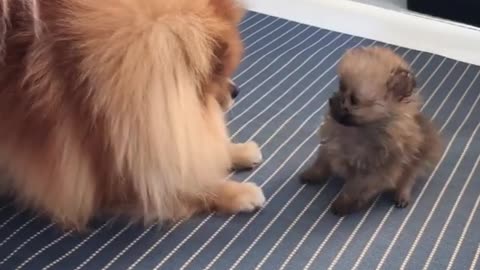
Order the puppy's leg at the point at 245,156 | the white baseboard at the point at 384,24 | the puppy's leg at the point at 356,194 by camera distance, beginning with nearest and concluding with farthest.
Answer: the puppy's leg at the point at 356,194, the puppy's leg at the point at 245,156, the white baseboard at the point at 384,24

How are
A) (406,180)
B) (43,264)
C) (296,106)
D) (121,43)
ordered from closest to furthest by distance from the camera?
(121,43) < (43,264) < (406,180) < (296,106)

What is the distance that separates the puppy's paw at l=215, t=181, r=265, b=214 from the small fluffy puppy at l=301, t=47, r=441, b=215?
15 cm

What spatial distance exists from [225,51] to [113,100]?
222 millimetres

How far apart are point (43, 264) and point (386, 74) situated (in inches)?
26.7

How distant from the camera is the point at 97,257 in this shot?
1279mm

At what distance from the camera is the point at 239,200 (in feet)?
4.57

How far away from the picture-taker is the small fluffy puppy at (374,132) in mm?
1300

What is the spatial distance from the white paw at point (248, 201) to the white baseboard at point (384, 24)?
33.5 inches

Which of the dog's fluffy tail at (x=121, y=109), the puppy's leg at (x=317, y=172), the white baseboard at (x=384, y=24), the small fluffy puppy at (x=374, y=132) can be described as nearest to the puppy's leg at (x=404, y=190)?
the small fluffy puppy at (x=374, y=132)

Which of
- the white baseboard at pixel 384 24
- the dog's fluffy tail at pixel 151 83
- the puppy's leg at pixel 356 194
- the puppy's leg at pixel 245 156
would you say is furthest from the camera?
the white baseboard at pixel 384 24

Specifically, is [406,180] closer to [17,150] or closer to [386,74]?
[386,74]

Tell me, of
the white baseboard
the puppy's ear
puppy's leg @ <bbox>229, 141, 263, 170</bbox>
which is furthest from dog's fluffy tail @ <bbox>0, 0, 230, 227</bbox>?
the white baseboard

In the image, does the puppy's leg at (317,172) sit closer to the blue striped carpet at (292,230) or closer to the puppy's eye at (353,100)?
the blue striped carpet at (292,230)

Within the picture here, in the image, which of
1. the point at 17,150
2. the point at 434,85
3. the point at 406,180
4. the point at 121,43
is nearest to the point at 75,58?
the point at 121,43
